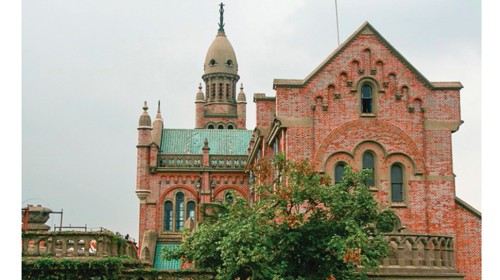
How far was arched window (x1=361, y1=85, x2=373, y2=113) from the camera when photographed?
34406 millimetres

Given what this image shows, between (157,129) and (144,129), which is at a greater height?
(157,129)

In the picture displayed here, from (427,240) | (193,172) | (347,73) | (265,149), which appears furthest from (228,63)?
(427,240)

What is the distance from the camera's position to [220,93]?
262 ft

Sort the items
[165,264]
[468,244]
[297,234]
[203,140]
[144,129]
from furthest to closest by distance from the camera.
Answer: [203,140] → [144,129] → [165,264] → [468,244] → [297,234]

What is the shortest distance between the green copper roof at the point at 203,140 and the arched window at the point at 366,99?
28.7m

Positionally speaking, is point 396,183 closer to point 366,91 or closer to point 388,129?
point 388,129

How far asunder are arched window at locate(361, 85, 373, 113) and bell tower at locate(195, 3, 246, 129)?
42.9 metres

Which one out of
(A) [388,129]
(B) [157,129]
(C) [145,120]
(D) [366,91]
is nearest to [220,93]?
(B) [157,129]

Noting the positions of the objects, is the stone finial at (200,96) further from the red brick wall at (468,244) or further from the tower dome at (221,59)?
the red brick wall at (468,244)

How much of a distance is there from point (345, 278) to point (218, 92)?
5655cm

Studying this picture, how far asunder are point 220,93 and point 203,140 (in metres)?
17.0

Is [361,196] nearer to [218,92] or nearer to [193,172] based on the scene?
[193,172]

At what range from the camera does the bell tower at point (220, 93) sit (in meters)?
78.1

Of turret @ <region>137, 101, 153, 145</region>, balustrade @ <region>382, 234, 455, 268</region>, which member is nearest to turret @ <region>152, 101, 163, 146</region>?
turret @ <region>137, 101, 153, 145</region>
